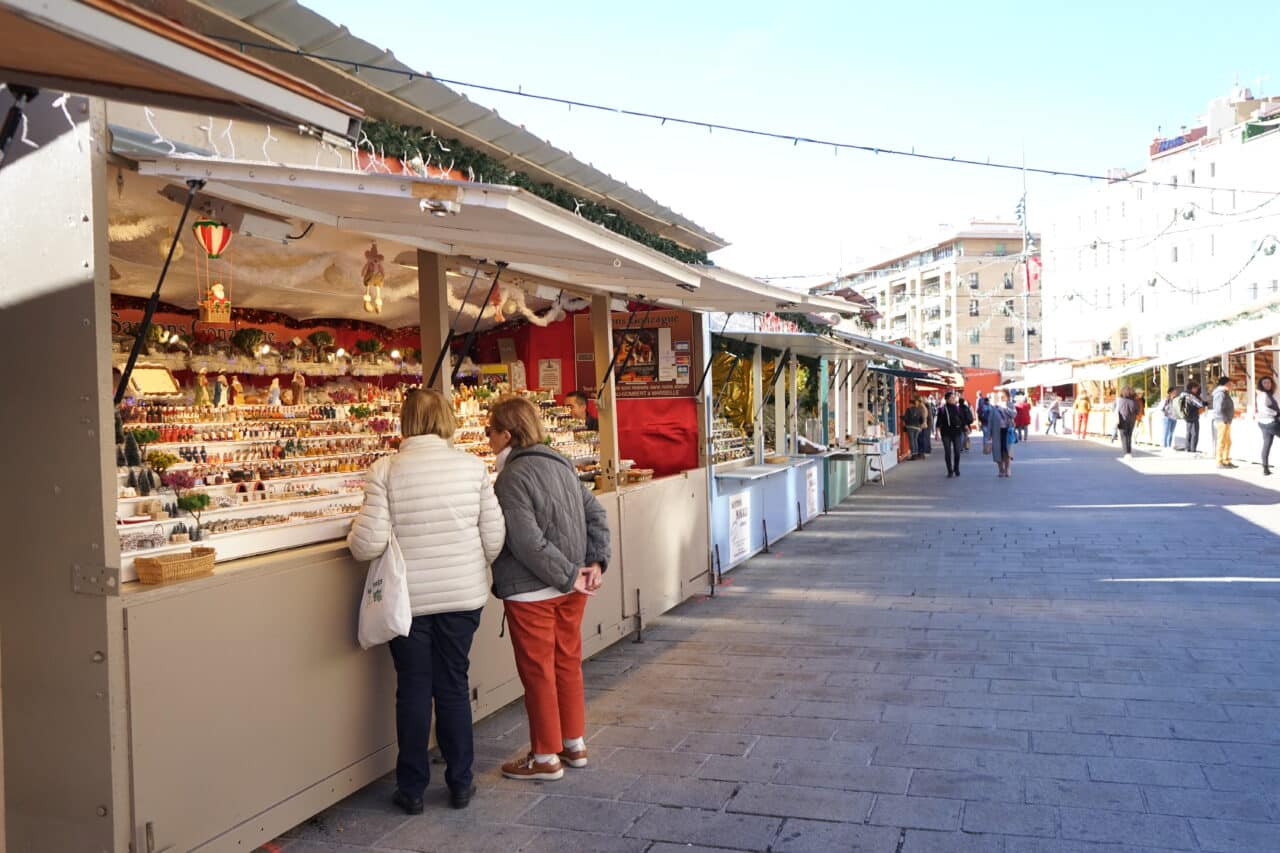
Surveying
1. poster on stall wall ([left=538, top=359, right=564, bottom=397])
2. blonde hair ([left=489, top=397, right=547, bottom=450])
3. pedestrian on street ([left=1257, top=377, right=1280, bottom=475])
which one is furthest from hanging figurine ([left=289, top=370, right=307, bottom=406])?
pedestrian on street ([left=1257, top=377, right=1280, bottom=475])

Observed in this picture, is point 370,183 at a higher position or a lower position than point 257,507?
higher

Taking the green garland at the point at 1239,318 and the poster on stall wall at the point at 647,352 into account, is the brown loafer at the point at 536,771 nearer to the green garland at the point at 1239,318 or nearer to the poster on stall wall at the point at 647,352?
the poster on stall wall at the point at 647,352

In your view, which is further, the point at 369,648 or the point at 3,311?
the point at 369,648

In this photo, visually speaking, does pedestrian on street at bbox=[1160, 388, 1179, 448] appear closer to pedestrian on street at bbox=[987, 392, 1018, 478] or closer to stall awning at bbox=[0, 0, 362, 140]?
pedestrian on street at bbox=[987, 392, 1018, 478]

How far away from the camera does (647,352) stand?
10.2 metres

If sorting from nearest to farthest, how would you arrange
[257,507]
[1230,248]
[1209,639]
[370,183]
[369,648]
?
1. [370,183]
2. [369,648]
3. [257,507]
4. [1209,639]
5. [1230,248]

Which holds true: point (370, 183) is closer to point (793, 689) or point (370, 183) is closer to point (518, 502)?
point (518, 502)

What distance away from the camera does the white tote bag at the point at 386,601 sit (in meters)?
4.18

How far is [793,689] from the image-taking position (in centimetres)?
597

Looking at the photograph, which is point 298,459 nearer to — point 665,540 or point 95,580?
point 95,580

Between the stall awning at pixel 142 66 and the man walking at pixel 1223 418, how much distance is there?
19611mm

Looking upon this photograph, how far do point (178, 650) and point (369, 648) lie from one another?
3.51ft

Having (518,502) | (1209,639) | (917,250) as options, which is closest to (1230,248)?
(1209,639)

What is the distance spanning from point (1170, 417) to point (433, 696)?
26606 mm
